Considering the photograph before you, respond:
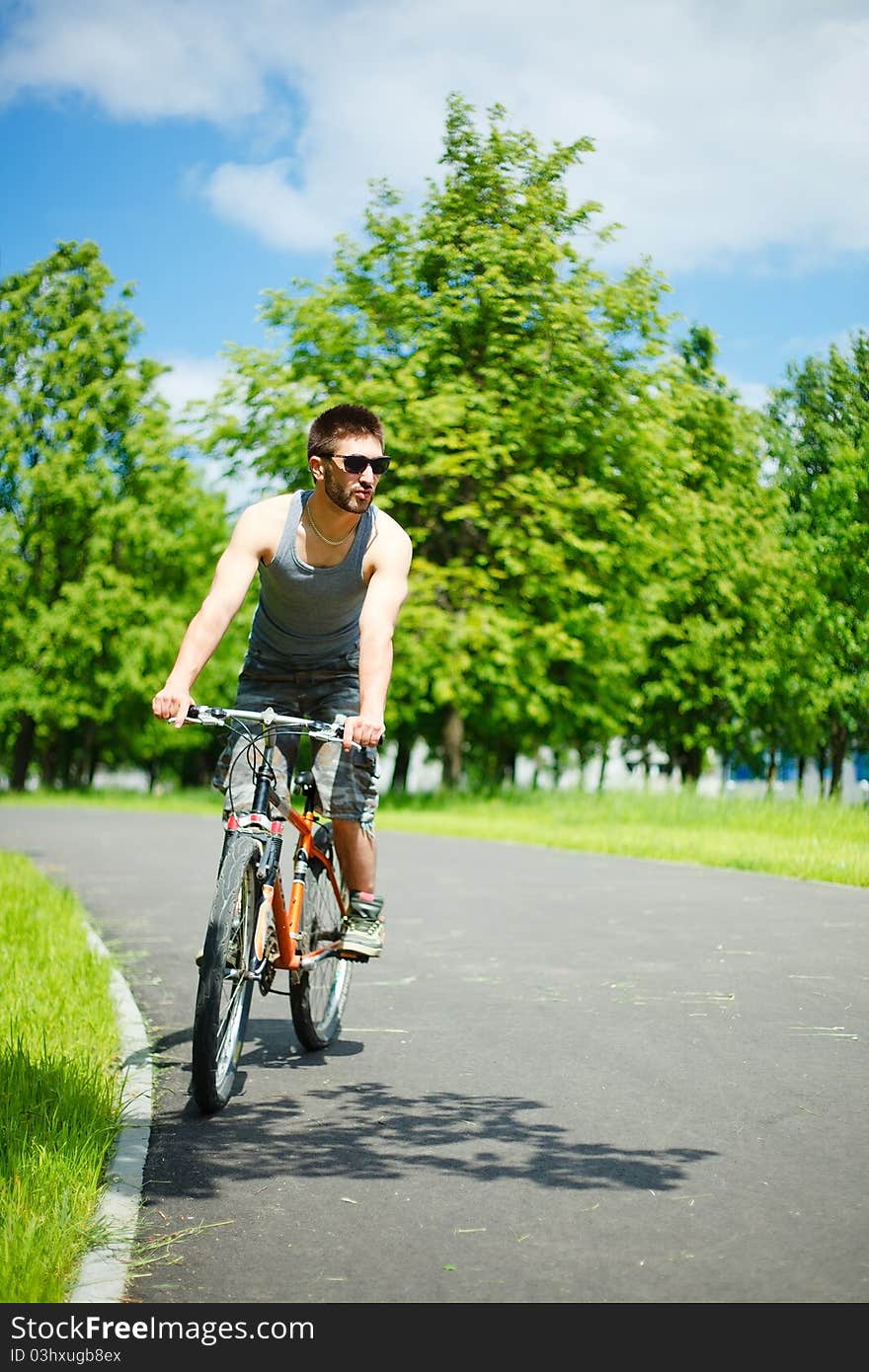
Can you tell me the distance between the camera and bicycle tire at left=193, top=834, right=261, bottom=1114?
485 centimetres

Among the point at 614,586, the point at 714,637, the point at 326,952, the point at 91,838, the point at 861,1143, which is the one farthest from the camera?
the point at 714,637

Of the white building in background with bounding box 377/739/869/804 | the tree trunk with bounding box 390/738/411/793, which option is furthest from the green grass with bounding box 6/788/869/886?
the tree trunk with bounding box 390/738/411/793

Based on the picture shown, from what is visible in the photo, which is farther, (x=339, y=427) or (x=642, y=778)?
(x=642, y=778)

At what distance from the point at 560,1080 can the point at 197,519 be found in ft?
132

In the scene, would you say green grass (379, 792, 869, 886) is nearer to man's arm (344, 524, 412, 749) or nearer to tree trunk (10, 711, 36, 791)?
man's arm (344, 524, 412, 749)

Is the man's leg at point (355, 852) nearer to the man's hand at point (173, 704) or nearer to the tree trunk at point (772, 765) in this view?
the man's hand at point (173, 704)

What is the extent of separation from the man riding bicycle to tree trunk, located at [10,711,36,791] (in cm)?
Answer: 3775

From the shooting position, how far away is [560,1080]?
5.51 metres

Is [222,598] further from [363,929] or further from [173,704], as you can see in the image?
[363,929]

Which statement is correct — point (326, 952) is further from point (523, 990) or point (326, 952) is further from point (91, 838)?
point (91, 838)

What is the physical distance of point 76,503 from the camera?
40031 millimetres

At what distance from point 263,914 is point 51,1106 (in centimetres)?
97

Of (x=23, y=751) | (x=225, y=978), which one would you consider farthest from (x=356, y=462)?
(x=23, y=751)
